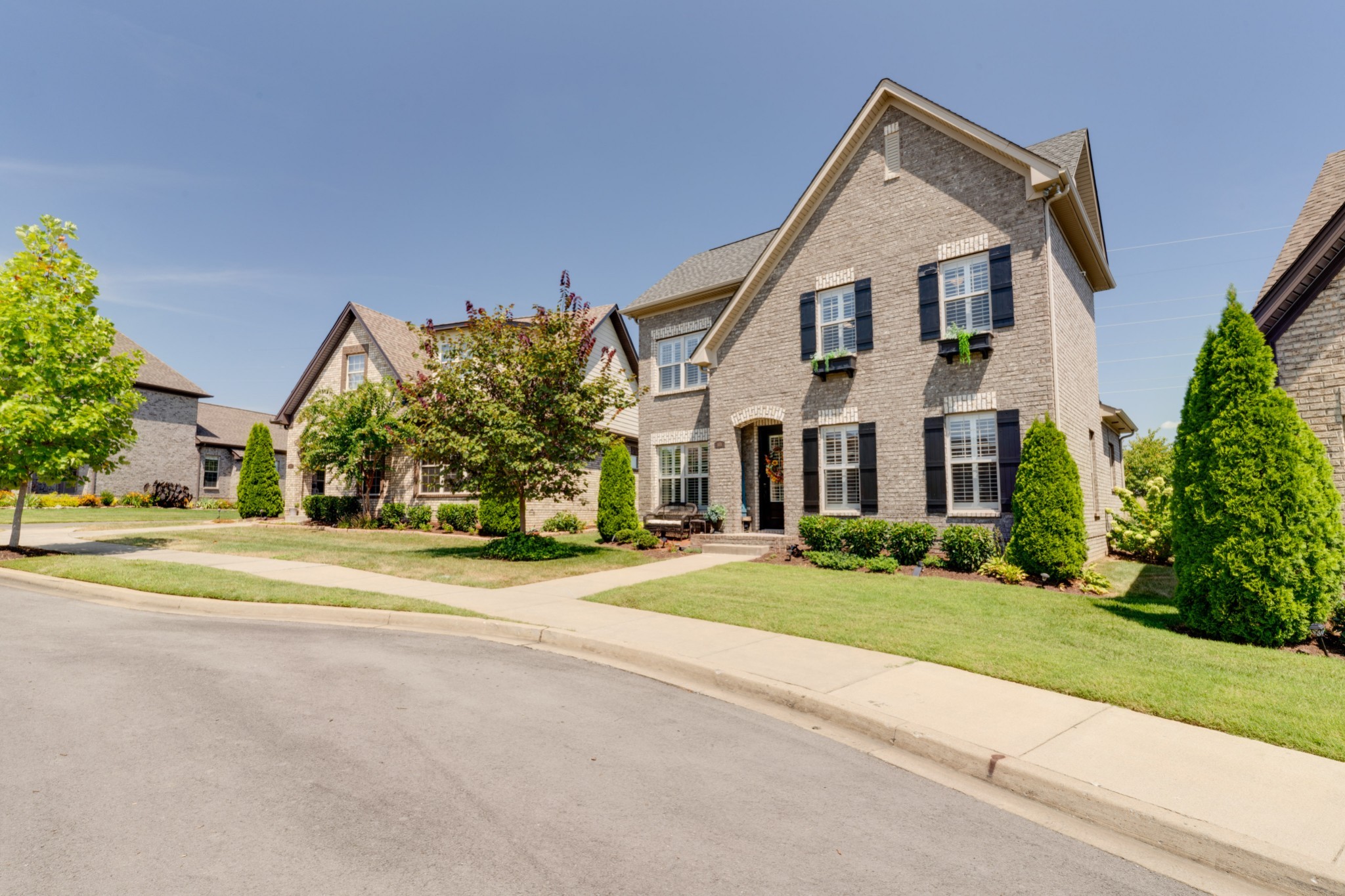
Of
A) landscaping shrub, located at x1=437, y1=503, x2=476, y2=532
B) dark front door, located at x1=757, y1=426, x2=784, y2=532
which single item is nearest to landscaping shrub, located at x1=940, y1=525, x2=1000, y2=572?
dark front door, located at x1=757, y1=426, x2=784, y2=532

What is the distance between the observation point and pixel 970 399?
1381 centimetres

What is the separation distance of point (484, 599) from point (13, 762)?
5.76m

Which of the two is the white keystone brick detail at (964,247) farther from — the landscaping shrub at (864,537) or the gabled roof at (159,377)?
the gabled roof at (159,377)

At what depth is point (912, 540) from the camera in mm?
13742

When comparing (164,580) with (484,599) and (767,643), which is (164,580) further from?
(767,643)

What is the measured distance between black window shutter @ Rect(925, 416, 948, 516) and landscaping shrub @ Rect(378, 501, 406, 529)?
18170 millimetres

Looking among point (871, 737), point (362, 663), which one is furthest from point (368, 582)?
point (871, 737)

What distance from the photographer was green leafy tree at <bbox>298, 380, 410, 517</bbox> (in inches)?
934

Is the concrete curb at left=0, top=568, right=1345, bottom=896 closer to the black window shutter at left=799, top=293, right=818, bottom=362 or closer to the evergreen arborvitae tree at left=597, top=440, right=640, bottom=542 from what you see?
the evergreen arborvitae tree at left=597, top=440, right=640, bottom=542

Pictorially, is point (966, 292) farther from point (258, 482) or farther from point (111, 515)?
point (111, 515)

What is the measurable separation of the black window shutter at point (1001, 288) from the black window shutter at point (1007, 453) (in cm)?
195

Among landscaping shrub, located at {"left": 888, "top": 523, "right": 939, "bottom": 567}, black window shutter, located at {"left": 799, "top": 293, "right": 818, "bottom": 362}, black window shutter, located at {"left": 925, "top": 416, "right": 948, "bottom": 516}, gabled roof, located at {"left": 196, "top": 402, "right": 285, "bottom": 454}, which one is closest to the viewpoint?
landscaping shrub, located at {"left": 888, "top": 523, "right": 939, "bottom": 567}

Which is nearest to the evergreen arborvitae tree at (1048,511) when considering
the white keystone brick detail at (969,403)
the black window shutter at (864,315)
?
the white keystone brick detail at (969,403)

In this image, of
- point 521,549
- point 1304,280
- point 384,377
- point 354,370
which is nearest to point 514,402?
point 521,549
